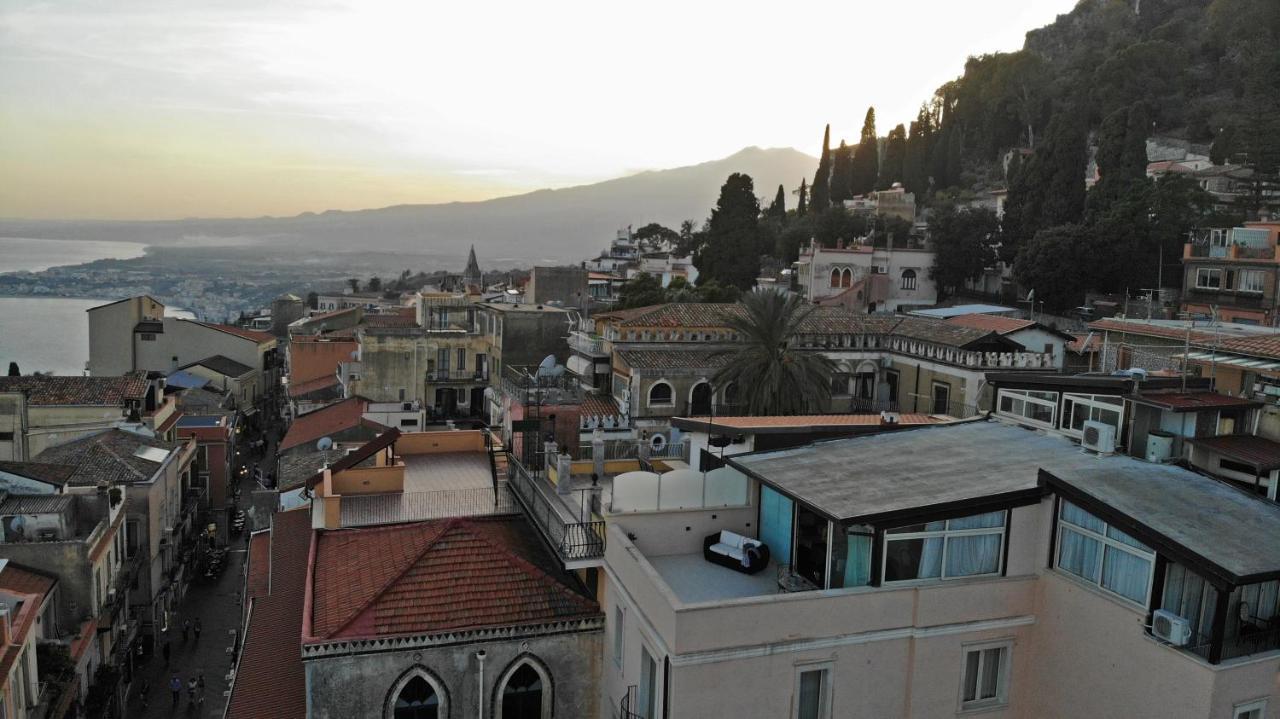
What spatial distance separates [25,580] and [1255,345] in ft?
92.4

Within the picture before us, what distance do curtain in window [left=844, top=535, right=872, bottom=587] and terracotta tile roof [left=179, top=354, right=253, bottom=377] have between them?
177 feet

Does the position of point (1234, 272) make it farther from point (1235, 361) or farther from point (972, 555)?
point (972, 555)

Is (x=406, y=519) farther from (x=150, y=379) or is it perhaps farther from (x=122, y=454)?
(x=150, y=379)

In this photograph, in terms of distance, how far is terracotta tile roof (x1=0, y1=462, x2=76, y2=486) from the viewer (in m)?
22.8

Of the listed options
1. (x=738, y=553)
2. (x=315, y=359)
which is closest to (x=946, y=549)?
(x=738, y=553)

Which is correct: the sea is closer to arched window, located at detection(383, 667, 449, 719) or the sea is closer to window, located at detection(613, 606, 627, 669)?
arched window, located at detection(383, 667, 449, 719)

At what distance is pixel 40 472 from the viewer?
76.9 ft

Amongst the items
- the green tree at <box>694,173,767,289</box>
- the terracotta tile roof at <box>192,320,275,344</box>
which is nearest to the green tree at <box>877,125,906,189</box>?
the green tree at <box>694,173,767,289</box>

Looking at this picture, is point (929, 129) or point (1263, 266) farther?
point (929, 129)

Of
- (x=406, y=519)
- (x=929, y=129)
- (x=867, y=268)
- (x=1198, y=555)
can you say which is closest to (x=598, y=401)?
(x=406, y=519)

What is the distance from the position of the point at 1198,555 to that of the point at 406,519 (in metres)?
12.7

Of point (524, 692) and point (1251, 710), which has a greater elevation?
point (1251, 710)

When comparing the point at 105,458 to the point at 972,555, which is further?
the point at 105,458

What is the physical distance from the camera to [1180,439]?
1284cm
